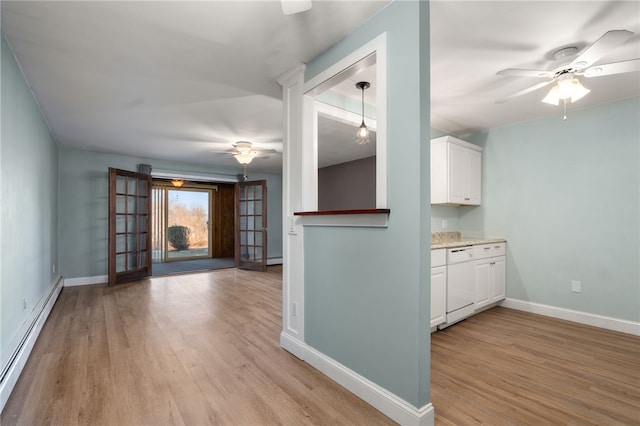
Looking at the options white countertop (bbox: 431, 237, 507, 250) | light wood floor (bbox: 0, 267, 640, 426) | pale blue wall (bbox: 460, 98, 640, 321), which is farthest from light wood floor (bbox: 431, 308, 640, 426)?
white countertop (bbox: 431, 237, 507, 250)

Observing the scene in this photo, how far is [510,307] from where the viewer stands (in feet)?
12.7

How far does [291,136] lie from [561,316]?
3724 millimetres

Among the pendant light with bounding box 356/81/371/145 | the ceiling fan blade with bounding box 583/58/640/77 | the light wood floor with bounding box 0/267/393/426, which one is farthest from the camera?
the pendant light with bounding box 356/81/371/145

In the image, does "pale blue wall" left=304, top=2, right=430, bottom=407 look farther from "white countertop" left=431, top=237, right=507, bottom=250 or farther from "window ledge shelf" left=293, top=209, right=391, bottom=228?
"white countertop" left=431, top=237, right=507, bottom=250

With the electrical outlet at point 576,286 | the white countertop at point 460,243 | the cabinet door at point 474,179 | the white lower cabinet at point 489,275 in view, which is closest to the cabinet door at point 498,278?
the white lower cabinet at point 489,275

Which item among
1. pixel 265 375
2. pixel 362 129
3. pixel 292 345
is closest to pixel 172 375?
pixel 265 375

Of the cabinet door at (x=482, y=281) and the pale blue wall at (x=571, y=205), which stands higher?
the pale blue wall at (x=571, y=205)

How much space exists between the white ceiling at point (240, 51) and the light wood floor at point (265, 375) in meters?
2.37

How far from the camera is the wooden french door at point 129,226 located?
16.5 feet

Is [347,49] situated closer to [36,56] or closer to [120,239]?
[36,56]

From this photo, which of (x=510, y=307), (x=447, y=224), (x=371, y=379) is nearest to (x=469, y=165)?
(x=447, y=224)

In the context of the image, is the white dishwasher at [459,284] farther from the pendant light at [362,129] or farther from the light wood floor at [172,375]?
the light wood floor at [172,375]

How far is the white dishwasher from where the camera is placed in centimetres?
304

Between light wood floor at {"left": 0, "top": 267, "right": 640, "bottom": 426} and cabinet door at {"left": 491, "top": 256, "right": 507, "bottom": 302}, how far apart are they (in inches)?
12.2
